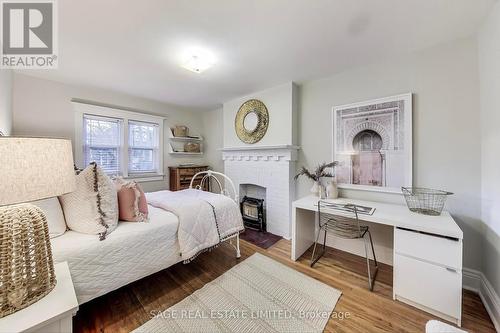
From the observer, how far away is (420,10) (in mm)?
1499

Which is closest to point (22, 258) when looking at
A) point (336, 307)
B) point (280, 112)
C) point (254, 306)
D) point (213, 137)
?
point (254, 306)

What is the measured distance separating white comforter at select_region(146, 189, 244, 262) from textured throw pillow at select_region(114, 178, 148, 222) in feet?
0.93

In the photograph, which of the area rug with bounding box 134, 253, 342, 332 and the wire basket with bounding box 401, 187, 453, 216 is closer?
the area rug with bounding box 134, 253, 342, 332

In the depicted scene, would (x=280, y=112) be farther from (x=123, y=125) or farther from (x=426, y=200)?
(x=123, y=125)

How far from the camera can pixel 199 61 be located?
7.14ft

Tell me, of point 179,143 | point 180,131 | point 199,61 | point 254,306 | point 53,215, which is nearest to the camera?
point 53,215

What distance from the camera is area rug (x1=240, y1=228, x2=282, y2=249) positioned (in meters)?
2.81

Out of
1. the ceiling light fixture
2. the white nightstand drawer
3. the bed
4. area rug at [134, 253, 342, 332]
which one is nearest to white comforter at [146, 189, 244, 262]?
the bed

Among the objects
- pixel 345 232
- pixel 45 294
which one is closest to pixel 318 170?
pixel 345 232

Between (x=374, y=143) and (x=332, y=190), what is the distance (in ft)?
2.45

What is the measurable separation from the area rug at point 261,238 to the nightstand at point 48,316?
2167 mm

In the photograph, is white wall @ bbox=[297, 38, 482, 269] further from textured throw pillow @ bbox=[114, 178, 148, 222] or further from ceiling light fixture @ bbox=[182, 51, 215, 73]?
textured throw pillow @ bbox=[114, 178, 148, 222]

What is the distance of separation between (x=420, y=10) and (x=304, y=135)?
172 centimetres

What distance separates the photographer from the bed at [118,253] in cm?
131
